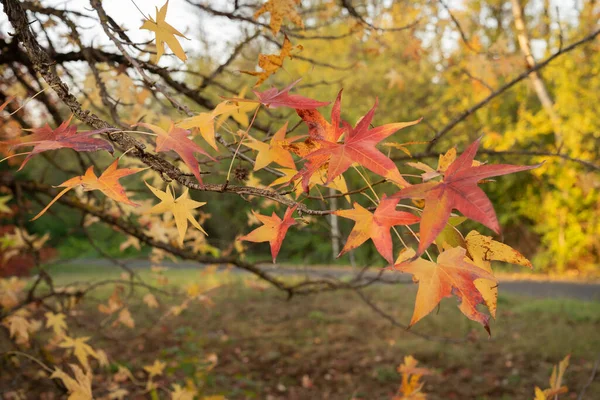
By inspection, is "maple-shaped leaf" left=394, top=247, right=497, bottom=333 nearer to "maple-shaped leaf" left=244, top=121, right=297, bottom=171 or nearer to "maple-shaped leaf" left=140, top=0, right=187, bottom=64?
"maple-shaped leaf" left=244, top=121, right=297, bottom=171

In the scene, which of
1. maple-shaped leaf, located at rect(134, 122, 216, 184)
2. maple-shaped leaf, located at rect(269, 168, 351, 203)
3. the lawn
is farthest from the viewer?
the lawn

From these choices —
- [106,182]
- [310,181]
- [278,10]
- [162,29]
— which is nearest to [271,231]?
[310,181]

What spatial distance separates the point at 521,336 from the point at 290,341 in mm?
2051

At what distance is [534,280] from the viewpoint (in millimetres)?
7793

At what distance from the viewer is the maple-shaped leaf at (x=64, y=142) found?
1.85 ft

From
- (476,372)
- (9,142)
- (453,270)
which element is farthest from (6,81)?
(476,372)

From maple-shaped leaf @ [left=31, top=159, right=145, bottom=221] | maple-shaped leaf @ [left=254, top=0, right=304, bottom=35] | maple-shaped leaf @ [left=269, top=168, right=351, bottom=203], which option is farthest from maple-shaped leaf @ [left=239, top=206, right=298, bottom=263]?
maple-shaped leaf @ [left=254, top=0, right=304, bottom=35]

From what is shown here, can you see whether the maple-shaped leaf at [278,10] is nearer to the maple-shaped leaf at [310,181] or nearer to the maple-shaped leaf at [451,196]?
the maple-shaped leaf at [310,181]

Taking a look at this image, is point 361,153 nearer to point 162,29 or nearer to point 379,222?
point 379,222

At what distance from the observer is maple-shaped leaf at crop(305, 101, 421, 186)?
1.90 feet

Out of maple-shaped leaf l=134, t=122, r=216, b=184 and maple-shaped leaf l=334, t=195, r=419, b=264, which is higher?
maple-shaped leaf l=134, t=122, r=216, b=184

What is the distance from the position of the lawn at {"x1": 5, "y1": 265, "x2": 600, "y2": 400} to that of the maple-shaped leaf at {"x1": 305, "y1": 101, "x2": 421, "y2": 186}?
2512 millimetres

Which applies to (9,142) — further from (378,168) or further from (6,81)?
(6,81)

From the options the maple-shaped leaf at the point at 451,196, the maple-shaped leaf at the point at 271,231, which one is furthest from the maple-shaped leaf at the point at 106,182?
the maple-shaped leaf at the point at 451,196
